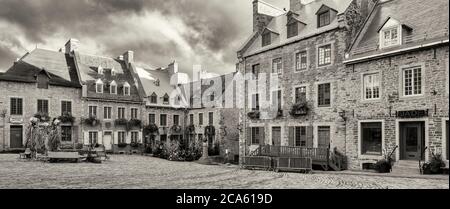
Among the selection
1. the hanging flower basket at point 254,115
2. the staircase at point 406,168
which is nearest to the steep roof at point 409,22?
the staircase at point 406,168

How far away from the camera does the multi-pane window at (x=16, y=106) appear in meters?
28.9

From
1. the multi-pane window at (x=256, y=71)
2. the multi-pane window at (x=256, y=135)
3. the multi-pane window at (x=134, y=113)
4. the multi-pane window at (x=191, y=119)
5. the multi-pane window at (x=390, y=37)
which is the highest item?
the multi-pane window at (x=390, y=37)

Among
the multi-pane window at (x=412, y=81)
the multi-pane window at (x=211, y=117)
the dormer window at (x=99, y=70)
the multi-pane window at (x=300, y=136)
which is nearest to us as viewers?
the multi-pane window at (x=412, y=81)

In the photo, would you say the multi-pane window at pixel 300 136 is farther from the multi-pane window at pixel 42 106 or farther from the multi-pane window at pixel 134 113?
the multi-pane window at pixel 42 106

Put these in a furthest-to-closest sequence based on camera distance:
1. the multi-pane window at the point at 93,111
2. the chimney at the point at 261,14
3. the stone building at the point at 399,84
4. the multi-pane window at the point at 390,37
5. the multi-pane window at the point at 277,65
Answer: the multi-pane window at the point at 93,111 < the chimney at the point at 261,14 < the multi-pane window at the point at 277,65 < the multi-pane window at the point at 390,37 < the stone building at the point at 399,84

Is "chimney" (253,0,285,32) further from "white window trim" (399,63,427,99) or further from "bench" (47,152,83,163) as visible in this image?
"bench" (47,152,83,163)

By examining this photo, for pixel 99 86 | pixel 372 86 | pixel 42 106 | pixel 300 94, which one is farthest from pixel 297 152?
pixel 42 106

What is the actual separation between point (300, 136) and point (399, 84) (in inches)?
255

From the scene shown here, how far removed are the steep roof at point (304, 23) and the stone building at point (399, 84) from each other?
68.5 inches

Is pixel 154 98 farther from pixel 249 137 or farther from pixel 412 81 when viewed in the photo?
pixel 412 81

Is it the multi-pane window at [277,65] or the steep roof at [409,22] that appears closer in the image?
the steep roof at [409,22]

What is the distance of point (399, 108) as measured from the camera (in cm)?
1597

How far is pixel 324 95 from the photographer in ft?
64.5
